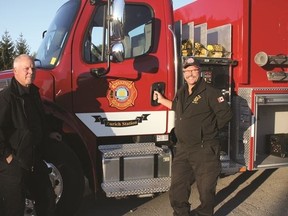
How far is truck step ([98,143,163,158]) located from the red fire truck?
11 millimetres

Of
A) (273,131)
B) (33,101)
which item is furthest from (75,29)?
(273,131)

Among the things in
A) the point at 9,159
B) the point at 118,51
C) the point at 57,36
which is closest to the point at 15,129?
the point at 9,159

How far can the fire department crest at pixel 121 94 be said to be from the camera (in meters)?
4.74

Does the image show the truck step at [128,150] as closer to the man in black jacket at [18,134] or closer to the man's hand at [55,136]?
the man's hand at [55,136]

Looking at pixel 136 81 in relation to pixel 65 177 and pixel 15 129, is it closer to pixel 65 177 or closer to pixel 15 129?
pixel 65 177

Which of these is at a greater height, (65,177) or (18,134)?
(18,134)

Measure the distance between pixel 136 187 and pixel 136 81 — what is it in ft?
3.90

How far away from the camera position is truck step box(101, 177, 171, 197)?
15.2ft

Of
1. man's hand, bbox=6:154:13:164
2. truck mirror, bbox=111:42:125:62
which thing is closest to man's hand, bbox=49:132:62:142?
man's hand, bbox=6:154:13:164

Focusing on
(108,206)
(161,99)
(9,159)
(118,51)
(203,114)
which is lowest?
(108,206)

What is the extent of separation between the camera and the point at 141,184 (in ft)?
15.6

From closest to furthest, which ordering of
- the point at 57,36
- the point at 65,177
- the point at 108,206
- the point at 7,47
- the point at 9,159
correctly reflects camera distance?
the point at 9,159, the point at 65,177, the point at 57,36, the point at 108,206, the point at 7,47

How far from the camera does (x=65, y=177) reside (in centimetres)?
439

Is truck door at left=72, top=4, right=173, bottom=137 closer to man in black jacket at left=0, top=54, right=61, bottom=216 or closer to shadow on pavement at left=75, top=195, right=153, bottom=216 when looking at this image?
shadow on pavement at left=75, top=195, right=153, bottom=216
